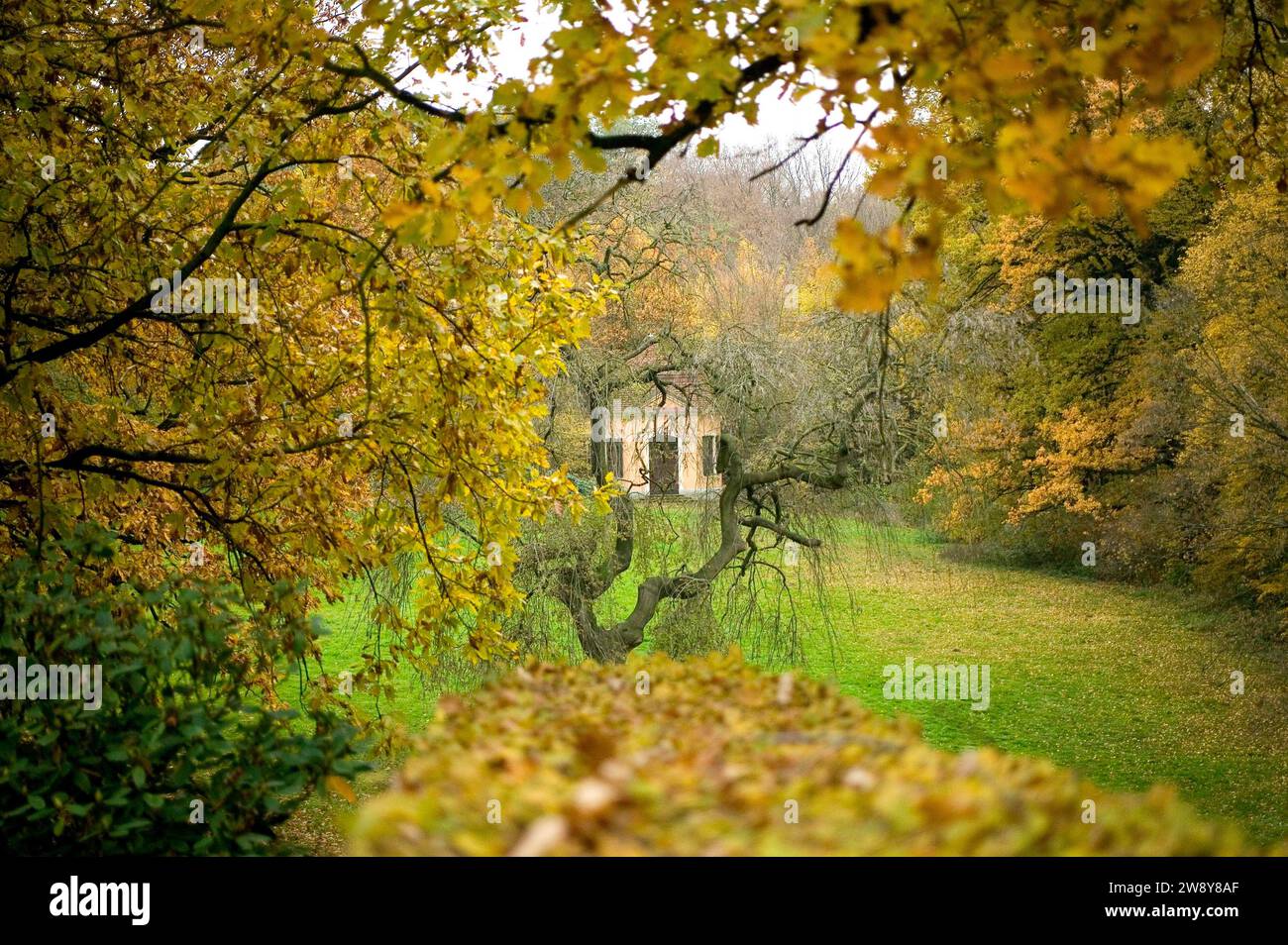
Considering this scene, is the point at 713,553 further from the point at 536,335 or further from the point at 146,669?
the point at 146,669

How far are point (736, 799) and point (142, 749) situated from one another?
2692mm

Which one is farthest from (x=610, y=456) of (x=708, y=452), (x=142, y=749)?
(x=142, y=749)

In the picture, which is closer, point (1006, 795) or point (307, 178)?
point (1006, 795)

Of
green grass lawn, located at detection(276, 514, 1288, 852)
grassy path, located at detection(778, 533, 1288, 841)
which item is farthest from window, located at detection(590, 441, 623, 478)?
grassy path, located at detection(778, 533, 1288, 841)

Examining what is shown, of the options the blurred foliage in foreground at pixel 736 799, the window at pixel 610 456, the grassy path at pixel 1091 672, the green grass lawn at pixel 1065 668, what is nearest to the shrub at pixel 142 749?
the blurred foliage in foreground at pixel 736 799

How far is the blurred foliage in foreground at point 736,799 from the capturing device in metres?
1.51

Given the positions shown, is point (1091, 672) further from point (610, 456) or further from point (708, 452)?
point (610, 456)

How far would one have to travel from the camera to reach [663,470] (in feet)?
41.5

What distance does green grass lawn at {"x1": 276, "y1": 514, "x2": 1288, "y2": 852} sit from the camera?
11.9 m

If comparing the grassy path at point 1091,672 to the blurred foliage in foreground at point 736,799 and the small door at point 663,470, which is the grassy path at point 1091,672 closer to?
the small door at point 663,470

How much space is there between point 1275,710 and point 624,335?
29.7 feet

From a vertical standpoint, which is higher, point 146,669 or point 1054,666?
point 146,669

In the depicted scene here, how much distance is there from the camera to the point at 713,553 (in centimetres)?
1192
